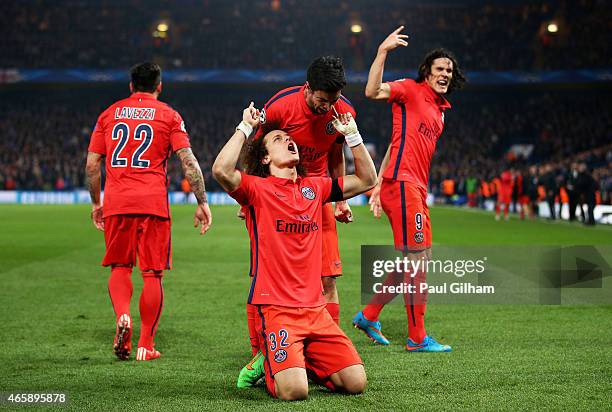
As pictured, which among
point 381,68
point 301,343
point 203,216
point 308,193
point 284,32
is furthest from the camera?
point 284,32

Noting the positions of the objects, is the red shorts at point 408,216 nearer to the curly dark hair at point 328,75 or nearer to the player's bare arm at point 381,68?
the player's bare arm at point 381,68

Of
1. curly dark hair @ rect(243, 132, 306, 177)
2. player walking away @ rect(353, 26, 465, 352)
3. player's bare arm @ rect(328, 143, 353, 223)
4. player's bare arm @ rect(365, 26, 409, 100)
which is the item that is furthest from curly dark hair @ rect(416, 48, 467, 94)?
curly dark hair @ rect(243, 132, 306, 177)

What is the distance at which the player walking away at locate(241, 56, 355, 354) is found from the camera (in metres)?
5.68

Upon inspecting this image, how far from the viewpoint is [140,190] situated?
666 centimetres

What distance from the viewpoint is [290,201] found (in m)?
5.52

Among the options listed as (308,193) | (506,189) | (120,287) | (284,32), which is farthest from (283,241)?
(284,32)

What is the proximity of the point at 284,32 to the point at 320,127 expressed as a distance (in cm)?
5118

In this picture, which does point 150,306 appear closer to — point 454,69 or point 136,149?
point 136,149

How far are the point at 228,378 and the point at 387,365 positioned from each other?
4.04 ft

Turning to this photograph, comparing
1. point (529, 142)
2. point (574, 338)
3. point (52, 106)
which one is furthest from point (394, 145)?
point (52, 106)

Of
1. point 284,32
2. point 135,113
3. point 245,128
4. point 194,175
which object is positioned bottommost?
point 194,175

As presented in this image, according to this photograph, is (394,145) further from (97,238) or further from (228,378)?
(97,238)

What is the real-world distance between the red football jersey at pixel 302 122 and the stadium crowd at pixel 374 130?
3471cm

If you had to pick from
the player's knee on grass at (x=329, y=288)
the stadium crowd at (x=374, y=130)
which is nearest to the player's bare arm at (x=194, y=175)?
the player's knee on grass at (x=329, y=288)
